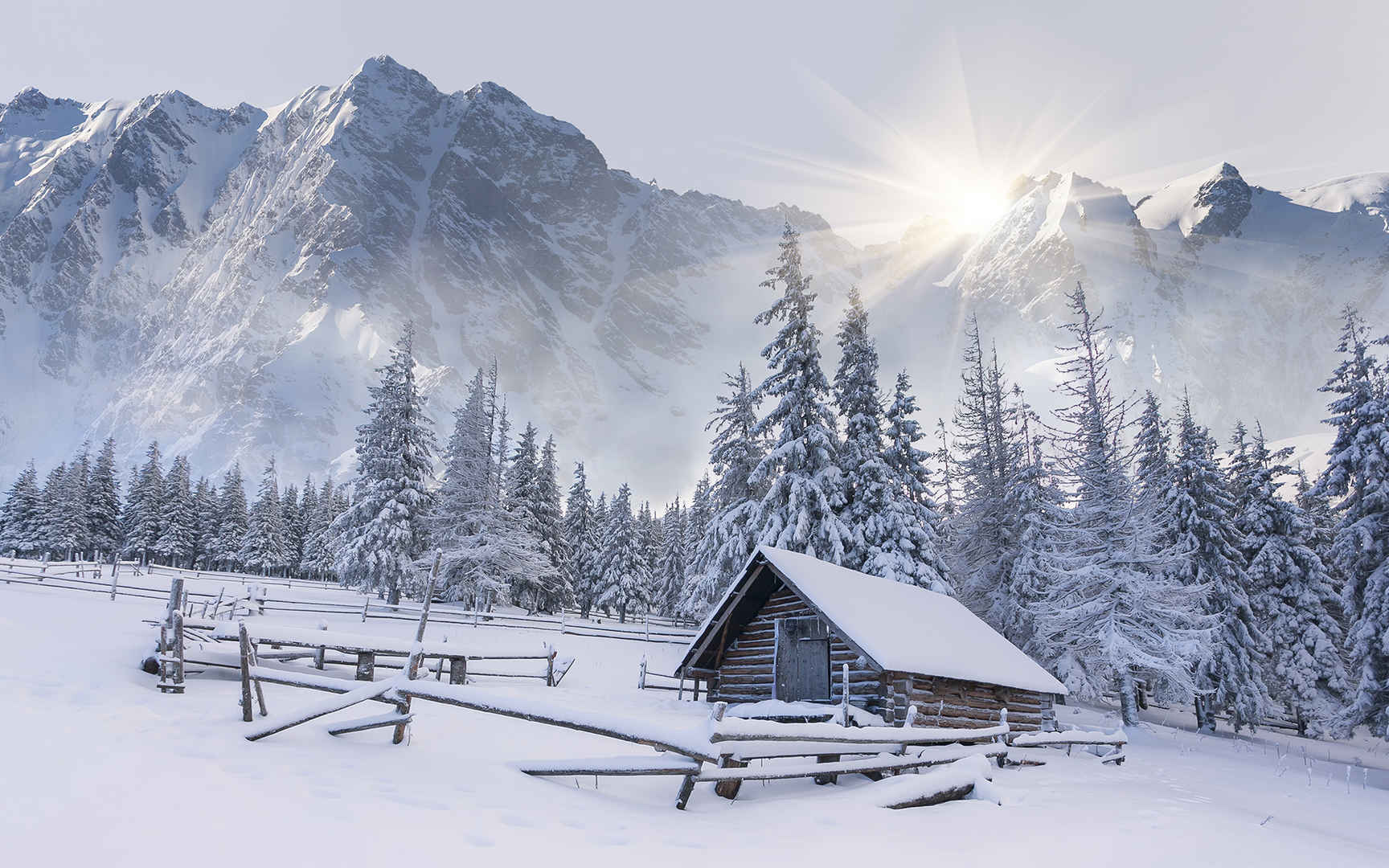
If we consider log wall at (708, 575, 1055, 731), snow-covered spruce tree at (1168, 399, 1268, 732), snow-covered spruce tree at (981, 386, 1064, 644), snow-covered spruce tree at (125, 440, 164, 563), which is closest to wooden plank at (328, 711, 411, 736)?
log wall at (708, 575, 1055, 731)

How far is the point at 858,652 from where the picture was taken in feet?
51.6

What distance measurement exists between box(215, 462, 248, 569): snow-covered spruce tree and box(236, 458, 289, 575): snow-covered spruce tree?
0.66 meters

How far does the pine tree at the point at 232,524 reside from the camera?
240ft

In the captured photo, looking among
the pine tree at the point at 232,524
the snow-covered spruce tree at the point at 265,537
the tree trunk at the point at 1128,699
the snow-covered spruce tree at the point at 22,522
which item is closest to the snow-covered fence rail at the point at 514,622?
the tree trunk at the point at 1128,699

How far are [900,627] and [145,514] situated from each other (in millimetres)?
79167

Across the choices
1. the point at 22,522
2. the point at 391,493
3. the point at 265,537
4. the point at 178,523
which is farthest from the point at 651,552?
the point at 22,522

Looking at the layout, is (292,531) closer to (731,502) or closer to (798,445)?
(731,502)

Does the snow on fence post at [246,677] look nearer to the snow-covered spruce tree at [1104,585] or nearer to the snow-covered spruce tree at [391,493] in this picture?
the snow-covered spruce tree at [1104,585]

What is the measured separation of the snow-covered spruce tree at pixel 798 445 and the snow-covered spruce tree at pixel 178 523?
69.2 meters

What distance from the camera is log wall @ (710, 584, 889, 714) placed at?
1714 centimetres

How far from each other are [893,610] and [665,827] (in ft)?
43.9

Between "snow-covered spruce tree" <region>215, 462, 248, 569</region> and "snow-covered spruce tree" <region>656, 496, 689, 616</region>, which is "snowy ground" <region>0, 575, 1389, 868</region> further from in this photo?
"snow-covered spruce tree" <region>215, 462, 248, 569</region>

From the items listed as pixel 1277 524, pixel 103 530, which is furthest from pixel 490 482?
pixel 103 530

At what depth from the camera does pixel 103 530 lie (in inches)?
2763
